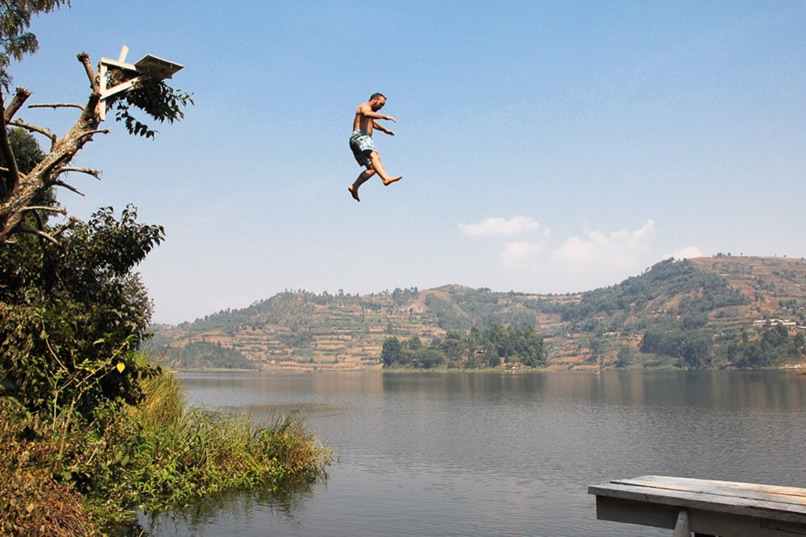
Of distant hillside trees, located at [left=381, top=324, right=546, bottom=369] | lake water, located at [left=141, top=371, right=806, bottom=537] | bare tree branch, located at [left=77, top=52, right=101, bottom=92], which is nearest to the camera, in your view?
bare tree branch, located at [left=77, top=52, right=101, bottom=92]

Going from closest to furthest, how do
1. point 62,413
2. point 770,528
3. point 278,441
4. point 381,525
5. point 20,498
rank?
point 770,528 → point 20,498 → point 62,413 → point 381,525 → point 278,441

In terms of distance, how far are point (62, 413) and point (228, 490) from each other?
7.69m

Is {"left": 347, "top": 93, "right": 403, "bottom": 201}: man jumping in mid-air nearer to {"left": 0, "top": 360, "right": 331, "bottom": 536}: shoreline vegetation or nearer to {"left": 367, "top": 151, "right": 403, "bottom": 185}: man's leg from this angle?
{"left": 367, "top": 151, "right": 403, "bottom": 185}: man's leg

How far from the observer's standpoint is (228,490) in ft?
58.3

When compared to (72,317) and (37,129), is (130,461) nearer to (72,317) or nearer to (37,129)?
(72,317)

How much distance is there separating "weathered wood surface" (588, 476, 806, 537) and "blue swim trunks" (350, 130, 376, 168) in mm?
4016

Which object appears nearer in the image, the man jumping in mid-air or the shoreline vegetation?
the man jumping in mid-air

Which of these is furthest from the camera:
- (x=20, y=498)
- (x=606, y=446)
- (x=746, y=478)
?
(x=606, y=446)

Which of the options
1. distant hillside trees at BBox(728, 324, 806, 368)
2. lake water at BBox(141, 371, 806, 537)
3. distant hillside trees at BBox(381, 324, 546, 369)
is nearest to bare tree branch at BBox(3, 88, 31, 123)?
lake water at BBox(141, 371, 806, 537)

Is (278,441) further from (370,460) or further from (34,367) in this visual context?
(34,367)

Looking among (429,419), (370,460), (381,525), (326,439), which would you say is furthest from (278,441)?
(429,419)

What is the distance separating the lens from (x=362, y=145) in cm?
667

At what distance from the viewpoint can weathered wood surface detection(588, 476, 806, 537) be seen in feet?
20.1

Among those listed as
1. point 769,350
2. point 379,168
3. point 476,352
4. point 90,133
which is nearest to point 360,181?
point 379,168
